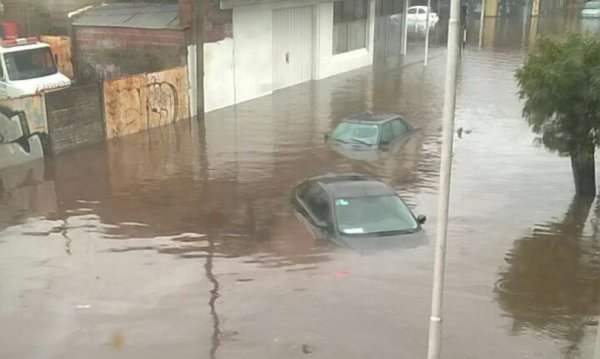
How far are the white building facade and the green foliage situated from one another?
12.2 meters

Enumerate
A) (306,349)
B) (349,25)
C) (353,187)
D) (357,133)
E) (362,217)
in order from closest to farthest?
(306,349) < (362,217) < (353,187) < (357,133) < (349,25)

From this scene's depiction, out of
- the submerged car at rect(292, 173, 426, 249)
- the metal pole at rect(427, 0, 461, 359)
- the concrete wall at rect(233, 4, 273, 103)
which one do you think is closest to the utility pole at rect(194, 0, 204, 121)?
the concrete wall at rect(233, 4, 273, 103)

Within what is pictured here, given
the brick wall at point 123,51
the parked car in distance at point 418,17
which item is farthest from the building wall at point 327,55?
the parked car in distance at point 418,17

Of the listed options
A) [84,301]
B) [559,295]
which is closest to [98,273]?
[84,301]

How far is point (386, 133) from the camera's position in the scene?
65.8 ft

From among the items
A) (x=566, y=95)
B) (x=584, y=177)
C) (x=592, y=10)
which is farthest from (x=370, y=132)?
(x=592, y=10)

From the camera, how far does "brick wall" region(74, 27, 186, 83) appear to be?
24.2 meters

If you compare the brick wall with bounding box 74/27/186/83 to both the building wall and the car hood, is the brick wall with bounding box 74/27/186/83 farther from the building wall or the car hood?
the car hood

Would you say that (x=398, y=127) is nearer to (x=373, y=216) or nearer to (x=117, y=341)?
(x=373, y=216)

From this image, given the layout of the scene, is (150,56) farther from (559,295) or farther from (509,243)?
(559,295)

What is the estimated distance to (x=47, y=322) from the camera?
971cm

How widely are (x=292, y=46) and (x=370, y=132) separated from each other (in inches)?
459

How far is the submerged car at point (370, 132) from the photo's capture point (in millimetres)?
19812

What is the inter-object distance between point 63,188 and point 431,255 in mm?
8485
